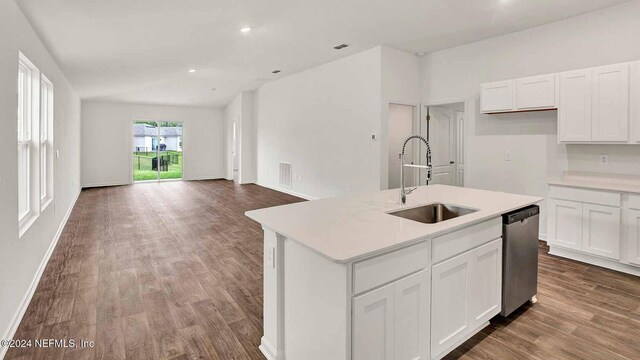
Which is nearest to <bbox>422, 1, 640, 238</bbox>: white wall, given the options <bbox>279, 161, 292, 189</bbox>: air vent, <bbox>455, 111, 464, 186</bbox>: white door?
<bbox>455, 111, 464, 186</bbox>: white door

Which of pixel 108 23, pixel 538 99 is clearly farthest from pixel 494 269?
pixel 108 23

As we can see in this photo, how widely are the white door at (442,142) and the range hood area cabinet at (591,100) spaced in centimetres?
165

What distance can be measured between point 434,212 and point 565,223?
203cm

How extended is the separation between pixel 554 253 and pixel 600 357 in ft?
6.56

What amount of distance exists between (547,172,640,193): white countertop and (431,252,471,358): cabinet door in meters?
2.35

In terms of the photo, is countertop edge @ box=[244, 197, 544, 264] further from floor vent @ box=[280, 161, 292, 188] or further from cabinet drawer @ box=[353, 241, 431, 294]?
floor vent @ box=[280, 161, 292, 188]

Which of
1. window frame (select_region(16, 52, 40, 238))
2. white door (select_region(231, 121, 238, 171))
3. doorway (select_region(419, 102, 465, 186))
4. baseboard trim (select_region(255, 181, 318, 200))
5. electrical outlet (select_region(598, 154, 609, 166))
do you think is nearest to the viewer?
window frame (select_region(16, 52, 40, 238))

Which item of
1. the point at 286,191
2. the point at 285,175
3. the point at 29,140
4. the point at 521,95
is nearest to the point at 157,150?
the point at 285,175

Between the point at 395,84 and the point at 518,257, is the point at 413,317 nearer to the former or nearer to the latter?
the point at 518,257

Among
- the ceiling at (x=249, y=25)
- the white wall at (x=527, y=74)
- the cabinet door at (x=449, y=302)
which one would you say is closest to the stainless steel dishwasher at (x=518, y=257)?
the cabinet door at (x=449, y=302)

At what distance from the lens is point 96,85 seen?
6918 millimetres

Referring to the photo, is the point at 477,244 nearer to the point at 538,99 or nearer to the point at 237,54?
the point at 538,99

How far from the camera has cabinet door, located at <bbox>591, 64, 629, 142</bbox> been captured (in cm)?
328

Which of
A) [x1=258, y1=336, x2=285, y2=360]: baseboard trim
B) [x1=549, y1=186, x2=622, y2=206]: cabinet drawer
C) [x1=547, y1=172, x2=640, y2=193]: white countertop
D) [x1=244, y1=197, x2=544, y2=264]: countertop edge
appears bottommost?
[x1=258, y1=336, x2=285, y2=360]: baseboard trim
